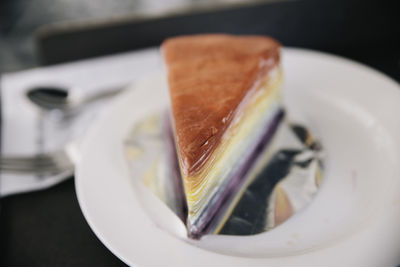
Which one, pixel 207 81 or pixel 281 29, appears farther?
pixel 281 29

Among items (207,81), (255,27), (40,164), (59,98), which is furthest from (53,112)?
(255,27)

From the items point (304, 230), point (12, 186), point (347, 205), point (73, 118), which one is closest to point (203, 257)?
point (304, 230)

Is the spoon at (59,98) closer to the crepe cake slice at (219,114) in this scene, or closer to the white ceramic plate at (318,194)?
the white ceramic plate at (318,194)

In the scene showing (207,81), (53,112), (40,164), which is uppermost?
(207,81)

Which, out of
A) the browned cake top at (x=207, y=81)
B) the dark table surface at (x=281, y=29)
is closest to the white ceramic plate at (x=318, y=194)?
the browned cake top at (x=207, y=81)

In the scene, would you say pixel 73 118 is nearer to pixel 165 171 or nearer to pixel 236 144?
pixel 165 171

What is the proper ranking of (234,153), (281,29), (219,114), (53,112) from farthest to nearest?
(281,29) < (53,112) < (234,153) < (219,114)

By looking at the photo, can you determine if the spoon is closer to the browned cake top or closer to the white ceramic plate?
the white ceramic plate

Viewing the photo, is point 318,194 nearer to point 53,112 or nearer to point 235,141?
point 235,141
